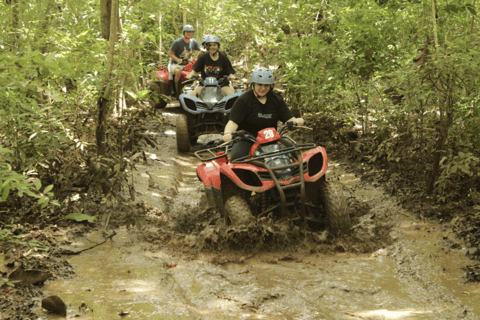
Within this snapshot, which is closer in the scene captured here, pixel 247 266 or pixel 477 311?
pixel 477 311

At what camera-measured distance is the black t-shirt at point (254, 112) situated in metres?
6.07

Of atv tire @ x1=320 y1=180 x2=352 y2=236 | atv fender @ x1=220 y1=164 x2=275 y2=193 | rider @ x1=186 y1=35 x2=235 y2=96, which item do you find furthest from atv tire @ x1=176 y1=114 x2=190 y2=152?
atv tire @ x1=320 y1=180 x2=352 y2=236

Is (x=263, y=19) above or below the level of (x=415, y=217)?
above

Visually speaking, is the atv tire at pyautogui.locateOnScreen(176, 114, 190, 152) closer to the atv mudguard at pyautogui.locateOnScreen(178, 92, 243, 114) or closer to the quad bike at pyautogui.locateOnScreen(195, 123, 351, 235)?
the atv mudguard at pyautogui.locateOnScreen(178, 92, 243, 114)

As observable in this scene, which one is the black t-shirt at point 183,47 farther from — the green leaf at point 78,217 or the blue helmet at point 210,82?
the green leaf at point 78,217

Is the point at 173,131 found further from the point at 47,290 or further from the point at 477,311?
the point at 477,311

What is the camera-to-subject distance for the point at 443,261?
4430 mm

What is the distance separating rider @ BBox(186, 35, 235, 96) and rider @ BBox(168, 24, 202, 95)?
3.09 m

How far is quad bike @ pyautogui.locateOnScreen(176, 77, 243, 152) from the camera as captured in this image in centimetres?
961

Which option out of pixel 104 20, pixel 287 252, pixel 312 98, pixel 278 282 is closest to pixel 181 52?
pixel 104 20

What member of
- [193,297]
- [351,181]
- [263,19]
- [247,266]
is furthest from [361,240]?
[263,19]

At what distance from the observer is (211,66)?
10.5 metres

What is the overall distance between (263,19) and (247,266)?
45.5ft

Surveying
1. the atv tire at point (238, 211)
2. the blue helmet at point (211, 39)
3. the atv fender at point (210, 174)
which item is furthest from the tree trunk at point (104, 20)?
the atv tire at point (238, 211)
